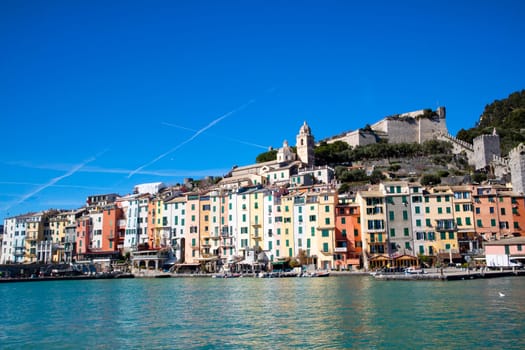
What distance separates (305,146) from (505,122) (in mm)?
44406

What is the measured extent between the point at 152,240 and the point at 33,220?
31.0 metres

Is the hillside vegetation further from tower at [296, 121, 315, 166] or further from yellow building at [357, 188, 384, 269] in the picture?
yellow building at [357, 188, 384, 269]

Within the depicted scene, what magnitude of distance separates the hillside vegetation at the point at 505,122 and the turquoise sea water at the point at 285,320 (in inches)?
2568

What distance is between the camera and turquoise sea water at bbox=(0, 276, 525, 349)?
21.2 m

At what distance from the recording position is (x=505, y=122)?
11112 centimetres

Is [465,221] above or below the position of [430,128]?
below

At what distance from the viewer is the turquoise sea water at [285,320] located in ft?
69.4

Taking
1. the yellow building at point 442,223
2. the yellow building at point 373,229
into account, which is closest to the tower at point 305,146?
the yellow building at point 373,229

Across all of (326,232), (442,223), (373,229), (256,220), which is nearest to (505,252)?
(442,223)

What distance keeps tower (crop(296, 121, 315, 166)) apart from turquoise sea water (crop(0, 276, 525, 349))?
200 ft

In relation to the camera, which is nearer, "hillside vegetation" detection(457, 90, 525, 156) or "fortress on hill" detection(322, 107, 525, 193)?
"hillside vegetation" detection(457, 90, 525, 156)

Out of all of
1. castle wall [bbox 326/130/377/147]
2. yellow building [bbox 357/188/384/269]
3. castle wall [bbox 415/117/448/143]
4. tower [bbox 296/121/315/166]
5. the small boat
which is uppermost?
castle wall [bbox 415/117/448/143]

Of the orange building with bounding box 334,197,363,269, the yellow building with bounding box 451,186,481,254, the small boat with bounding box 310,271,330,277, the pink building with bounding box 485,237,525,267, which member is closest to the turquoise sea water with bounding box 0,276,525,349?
the pink building with bounding box 485,237,525,267

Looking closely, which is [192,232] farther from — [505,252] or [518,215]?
[518,215]
